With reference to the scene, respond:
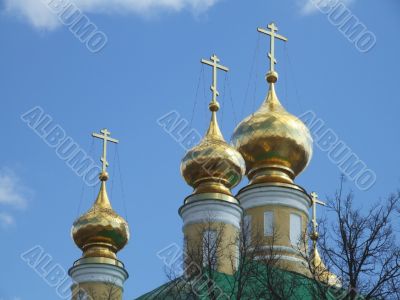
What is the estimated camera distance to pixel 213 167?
952 inches

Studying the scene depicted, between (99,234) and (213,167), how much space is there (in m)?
3.77

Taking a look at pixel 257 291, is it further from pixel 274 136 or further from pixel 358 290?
pixel 274 136

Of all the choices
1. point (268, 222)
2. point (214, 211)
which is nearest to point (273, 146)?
point (268, 222)

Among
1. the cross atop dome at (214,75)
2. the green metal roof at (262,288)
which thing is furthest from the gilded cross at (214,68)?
the green metal roof at (262,288)

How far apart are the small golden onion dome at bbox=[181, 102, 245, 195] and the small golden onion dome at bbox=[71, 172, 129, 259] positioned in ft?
9.31

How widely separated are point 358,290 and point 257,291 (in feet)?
9.32

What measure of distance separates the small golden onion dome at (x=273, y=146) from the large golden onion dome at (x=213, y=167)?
28.2 inches

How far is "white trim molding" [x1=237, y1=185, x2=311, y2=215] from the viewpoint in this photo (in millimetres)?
24344

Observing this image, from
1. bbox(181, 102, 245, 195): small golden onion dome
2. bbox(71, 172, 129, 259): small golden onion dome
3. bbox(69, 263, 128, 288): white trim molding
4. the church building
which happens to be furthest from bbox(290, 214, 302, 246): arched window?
bbox(71, 172, 129, 259): small golden onion dome

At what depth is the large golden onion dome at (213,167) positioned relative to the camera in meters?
24.0

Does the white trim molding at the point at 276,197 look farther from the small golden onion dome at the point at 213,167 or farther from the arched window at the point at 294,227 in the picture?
the small golden onion dome at the point at 213,167

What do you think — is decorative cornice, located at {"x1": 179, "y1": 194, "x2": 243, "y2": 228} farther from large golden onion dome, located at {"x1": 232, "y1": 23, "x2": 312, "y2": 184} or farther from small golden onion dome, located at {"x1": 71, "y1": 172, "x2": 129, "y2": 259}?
small golden onion dome, located at {"x1": 71, "y1": 172, "x2": 129, "y2": 259}

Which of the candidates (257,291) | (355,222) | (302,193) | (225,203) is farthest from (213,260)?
(302,193)

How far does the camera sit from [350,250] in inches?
553
